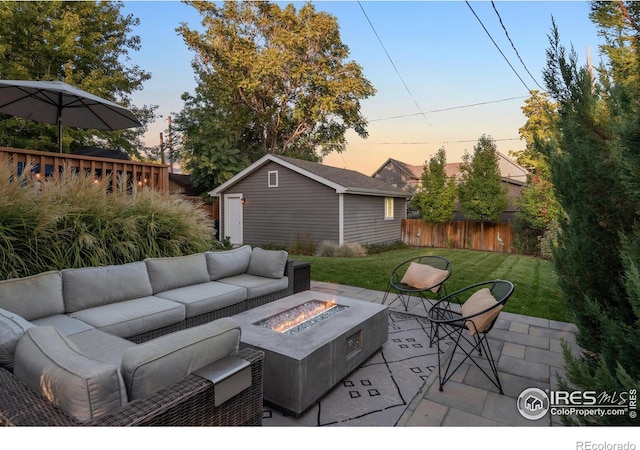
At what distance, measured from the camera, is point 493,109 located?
10.9 meters

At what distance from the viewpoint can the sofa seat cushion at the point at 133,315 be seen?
2594mm

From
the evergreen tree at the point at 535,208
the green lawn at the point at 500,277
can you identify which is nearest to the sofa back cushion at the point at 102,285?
the green lawn at the point at 500,277

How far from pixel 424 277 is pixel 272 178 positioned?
29.6 feet

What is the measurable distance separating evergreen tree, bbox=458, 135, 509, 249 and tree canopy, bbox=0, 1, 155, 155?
13.7 m

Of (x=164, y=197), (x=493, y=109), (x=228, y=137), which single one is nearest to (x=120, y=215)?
(x=164, y=197)

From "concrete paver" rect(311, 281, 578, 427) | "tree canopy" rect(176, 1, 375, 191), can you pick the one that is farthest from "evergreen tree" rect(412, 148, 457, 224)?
"concrete paver" rect(311, 281, 578, 427)

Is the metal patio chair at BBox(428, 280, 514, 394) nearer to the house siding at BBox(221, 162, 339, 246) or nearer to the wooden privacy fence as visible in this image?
the house siding at BBox(221, 162, 339, 246)

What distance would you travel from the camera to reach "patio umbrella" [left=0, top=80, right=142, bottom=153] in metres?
4.60

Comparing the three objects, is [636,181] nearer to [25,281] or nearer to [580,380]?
[580,380]

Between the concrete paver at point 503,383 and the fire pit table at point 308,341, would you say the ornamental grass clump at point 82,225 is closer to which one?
the fire pit table at point 308,341

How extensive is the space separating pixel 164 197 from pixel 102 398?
4009mm

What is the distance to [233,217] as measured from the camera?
13.5m

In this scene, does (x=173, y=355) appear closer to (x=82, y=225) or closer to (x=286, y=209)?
(x=82, y=225)

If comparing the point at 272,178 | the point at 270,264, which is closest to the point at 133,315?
the point at 270,264
